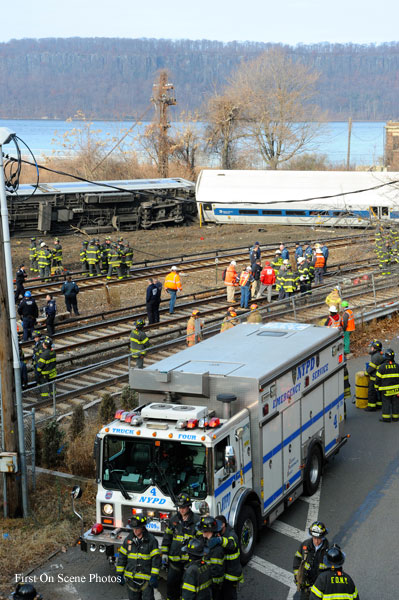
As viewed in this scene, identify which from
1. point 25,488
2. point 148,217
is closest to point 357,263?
point 148,217

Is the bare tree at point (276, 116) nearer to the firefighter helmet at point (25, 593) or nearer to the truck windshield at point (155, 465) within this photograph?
the truck windshield at point (155, 465)

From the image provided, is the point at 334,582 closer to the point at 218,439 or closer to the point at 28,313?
the point at 218,439

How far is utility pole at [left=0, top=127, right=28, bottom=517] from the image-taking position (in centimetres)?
1047

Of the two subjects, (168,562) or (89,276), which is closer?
(168,562)

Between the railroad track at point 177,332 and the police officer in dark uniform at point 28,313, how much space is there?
3211 millimetres

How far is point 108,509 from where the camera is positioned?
9.16 meters

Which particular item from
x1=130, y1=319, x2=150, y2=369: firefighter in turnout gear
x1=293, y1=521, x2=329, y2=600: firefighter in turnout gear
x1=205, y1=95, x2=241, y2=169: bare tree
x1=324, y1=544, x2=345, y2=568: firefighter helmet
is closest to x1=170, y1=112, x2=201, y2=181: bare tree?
x1=205, y1=95, x2=241, y2=169: bare tree

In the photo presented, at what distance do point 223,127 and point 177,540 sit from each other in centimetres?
6299

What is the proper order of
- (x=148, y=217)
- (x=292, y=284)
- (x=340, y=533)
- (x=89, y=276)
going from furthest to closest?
1. (x=148, y=217)
2. (x=89, y=276)
3. (x=292, y=284)
4. (x=340, y=533)

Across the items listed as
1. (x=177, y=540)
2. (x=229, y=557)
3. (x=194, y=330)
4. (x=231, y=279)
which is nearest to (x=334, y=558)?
(x=229, y=557)

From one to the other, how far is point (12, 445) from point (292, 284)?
14.3 m

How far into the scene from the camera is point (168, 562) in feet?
27.9

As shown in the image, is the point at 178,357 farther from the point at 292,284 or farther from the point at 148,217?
the point at 148,217

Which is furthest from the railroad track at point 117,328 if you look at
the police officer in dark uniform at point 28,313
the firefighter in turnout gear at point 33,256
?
the firefighter in turnout gear at point 33,256
